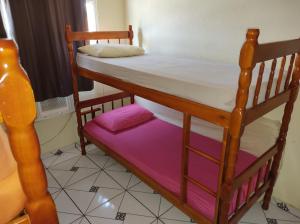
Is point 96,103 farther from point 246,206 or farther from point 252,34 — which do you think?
point 252,34

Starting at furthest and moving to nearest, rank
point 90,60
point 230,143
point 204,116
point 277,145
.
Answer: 1. point 90,60
2. point 277,145
3. point 204,116
4. point 230,143

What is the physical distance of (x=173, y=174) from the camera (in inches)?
72.8

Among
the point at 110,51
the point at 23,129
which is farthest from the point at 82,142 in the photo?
the point at 23,129

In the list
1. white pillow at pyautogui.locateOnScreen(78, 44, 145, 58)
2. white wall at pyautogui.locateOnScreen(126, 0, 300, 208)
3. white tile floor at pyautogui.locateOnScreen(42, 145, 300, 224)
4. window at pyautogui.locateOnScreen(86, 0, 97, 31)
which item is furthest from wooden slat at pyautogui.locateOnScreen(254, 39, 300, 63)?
window at pyautogui.locateOnScreen(86, 0, 97, 31)

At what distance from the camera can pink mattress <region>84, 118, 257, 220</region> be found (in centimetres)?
165

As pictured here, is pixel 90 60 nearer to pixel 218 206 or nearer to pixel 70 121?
pixel 70 121

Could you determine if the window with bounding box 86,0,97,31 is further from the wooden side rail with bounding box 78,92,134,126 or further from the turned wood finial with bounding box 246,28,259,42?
the turned wood finial with bounding box 246,28,259,42

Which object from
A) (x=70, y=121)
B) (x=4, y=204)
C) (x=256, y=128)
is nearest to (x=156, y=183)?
Result: (x=256, y=128)

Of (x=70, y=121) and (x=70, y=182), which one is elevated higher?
(x=70, y=121)

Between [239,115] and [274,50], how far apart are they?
38cm

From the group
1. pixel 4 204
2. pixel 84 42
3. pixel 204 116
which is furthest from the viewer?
pixel 84 42

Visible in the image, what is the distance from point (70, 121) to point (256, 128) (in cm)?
226

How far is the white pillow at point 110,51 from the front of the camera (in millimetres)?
2348

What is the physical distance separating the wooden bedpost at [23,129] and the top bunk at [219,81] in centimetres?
89
